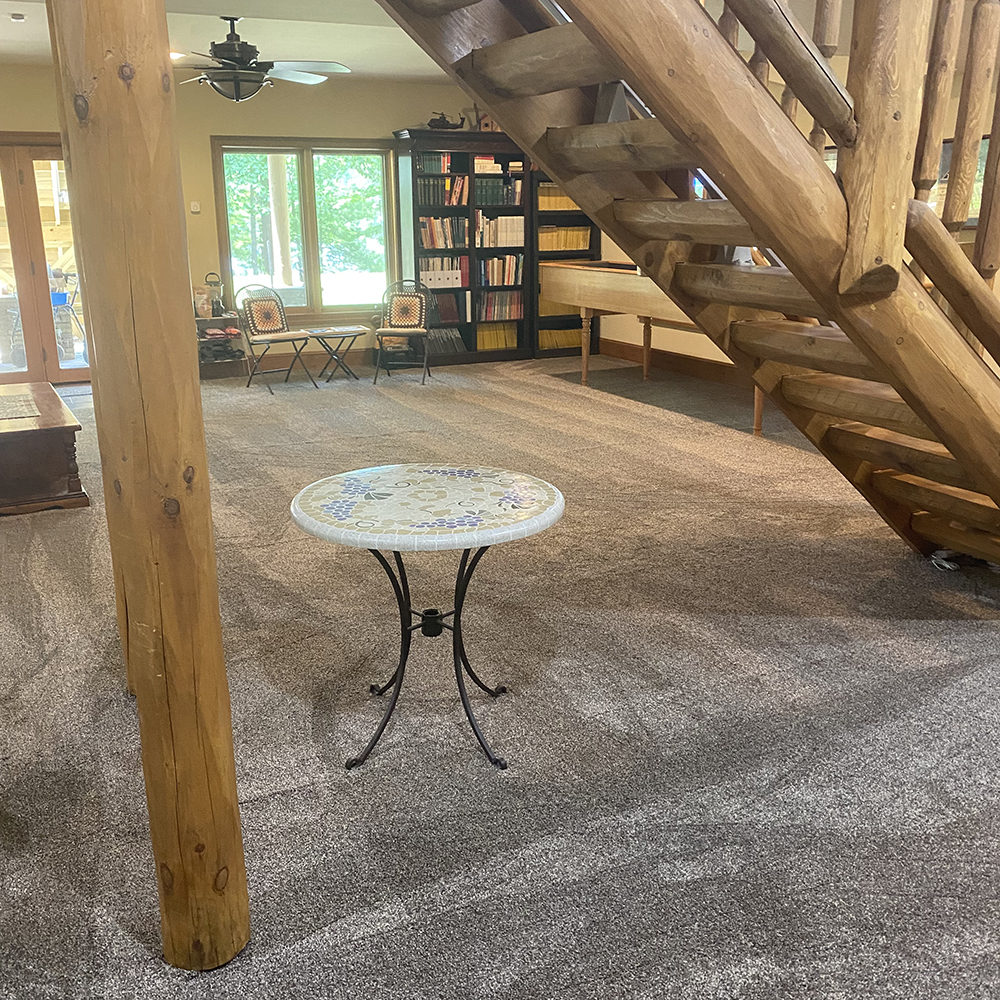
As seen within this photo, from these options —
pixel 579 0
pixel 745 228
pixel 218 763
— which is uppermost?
pixel 579 0

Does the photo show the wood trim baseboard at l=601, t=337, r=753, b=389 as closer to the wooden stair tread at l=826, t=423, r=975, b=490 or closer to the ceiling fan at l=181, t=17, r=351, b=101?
the wooden stair tread at l=826, t=423, r=975, b=490

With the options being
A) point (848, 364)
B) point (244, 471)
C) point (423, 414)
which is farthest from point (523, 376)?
point (848, 364)

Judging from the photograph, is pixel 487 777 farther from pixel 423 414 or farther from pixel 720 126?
pixel 423 414

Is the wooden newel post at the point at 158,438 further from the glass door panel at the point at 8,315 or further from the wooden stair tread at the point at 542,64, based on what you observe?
the glass door panel at the point at 8,315

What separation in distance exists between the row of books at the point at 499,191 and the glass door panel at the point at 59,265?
359 cm

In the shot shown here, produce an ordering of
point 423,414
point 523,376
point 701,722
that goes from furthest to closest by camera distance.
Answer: point 523,376
point 423,414
point 701,722

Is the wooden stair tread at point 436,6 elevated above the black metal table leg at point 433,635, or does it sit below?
above

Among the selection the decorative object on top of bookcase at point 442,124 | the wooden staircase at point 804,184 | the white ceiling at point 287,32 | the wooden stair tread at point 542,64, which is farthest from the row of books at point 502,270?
the wooden stair tread at point 542,64

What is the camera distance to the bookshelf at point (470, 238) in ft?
28.0

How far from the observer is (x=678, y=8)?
1.97 m

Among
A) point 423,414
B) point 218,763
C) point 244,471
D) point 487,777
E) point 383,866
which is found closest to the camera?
point 218,763

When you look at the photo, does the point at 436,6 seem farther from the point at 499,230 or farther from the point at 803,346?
the point at 499,230

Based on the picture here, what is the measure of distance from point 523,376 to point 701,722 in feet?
19.4

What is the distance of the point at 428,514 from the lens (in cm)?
219
